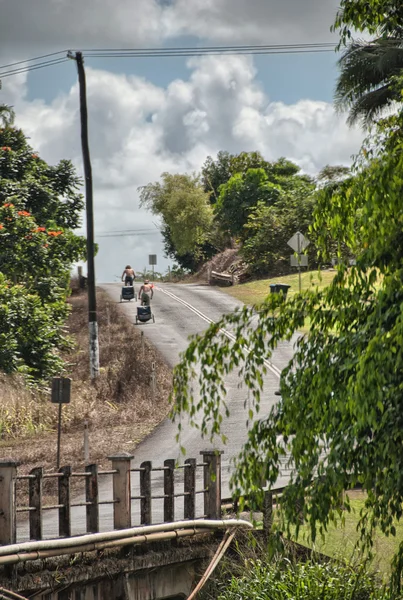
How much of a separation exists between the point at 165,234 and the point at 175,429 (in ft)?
185

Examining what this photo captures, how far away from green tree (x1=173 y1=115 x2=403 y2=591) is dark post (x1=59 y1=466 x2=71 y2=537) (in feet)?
17.3

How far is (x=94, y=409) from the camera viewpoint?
2838 centimetres

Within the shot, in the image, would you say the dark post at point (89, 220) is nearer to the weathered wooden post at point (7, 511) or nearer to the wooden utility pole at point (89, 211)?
the wooden utility pole at point (89, 211)

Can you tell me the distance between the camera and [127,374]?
31656 mm

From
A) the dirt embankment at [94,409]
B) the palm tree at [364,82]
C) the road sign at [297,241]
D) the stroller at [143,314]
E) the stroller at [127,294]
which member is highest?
the palm tree at [364,82]

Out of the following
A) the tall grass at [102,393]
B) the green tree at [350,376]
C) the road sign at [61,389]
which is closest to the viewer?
the green tree at [350,376]

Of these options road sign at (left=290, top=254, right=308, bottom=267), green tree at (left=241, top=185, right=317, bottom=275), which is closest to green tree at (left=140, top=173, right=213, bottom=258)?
green tree at (left=241, top=185, right=317, bottom=275)

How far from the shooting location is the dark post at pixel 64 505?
14.4 meters

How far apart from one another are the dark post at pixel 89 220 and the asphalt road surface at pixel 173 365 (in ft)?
9.17

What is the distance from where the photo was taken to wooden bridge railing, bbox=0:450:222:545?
44.8ft

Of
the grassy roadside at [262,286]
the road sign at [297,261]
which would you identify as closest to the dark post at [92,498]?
the road sign at [297,261]

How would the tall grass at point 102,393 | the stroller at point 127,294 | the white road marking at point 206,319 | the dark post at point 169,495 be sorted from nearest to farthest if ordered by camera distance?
the dark post at point 169,495 < the tall grass at point 102,393 < the white road marking at point 206,319 < the stroller at point 127,294

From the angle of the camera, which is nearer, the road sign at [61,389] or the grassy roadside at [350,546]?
the grassy roadside at [350,546]

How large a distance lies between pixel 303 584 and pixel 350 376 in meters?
6.81
